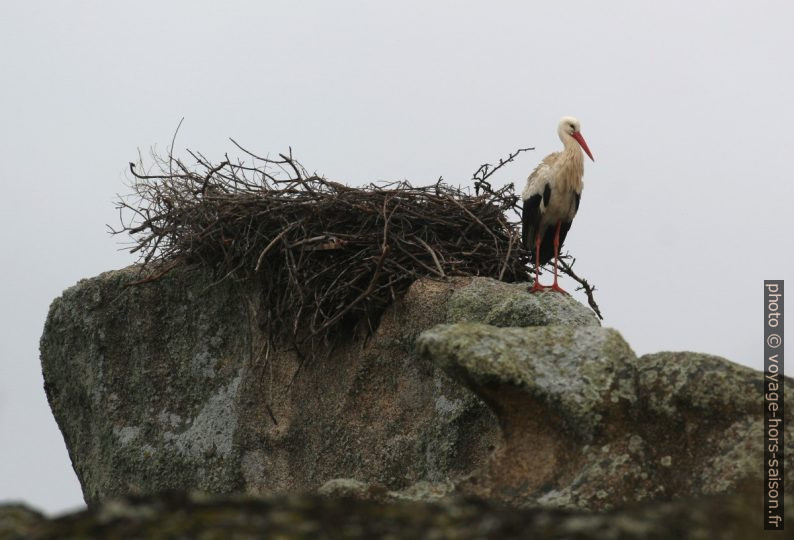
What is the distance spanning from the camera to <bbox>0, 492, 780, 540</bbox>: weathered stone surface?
104 inches

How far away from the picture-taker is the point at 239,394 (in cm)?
770

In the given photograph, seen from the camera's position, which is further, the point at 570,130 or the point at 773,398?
the point at 570,130

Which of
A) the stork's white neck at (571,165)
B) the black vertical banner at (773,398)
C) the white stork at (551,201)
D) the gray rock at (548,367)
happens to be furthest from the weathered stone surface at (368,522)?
the stork's white neck at (571,165)

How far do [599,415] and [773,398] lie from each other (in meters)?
0.71

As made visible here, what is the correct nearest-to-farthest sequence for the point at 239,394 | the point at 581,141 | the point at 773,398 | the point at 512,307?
1. the point at 773,398
2. the point at 512,307
3. the point at 239,394
4. the point at 581,141

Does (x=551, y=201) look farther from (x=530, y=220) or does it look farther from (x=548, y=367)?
(x=548, y=367)

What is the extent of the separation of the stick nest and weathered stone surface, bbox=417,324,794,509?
8.10 ft

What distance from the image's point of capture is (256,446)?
7492 mm

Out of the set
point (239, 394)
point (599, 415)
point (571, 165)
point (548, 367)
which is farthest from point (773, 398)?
point (571, 165)

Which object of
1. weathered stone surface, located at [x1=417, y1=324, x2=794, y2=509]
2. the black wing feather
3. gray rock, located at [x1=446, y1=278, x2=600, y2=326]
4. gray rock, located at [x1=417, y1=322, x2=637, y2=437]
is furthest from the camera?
the black wing feather

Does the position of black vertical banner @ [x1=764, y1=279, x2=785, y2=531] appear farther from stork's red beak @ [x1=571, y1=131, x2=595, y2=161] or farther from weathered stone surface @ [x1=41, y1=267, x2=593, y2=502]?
stork's red beak @ [x1=571, y1=131, x2=595, y2=161]

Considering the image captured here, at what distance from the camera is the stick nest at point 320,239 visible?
25.1ft

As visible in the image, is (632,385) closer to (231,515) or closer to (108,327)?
(231,515)

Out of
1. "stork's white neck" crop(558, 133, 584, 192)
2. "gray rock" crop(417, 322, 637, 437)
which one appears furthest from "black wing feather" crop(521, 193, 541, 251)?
"gray rock" crop(417, 322, 637, 437)
